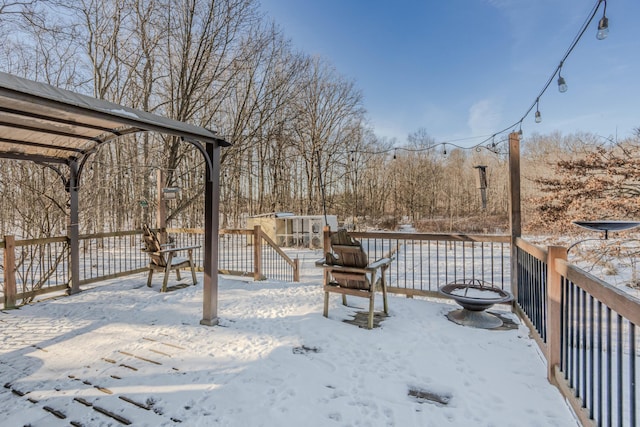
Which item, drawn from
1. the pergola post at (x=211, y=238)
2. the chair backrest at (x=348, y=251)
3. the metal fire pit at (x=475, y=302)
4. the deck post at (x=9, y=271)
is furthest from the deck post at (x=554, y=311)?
the deck post at (x=9, y=271)

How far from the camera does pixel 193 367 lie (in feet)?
8.41

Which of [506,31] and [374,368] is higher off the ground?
[506,31]

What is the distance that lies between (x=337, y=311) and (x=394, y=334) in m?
0.85

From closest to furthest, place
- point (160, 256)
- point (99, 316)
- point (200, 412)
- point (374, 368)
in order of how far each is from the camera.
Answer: point (200, 412)
point (374, 368)
point (99, 316)
point (160, 256)

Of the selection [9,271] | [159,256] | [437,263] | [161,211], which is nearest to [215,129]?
[161,211]

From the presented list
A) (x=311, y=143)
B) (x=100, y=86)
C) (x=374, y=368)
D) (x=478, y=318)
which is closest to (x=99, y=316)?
(x=374, y=368)

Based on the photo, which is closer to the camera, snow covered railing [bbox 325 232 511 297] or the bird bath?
the bird bath

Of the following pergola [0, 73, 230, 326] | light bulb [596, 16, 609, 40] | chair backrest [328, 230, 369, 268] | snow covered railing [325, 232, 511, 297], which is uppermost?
light bulb [596, 16, 609, 40]

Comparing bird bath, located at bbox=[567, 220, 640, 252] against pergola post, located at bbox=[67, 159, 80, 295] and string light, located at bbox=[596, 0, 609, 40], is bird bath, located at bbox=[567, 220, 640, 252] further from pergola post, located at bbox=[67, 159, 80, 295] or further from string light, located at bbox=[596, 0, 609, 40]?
pergola post, located at bbox=[67, 159, 80, 295]

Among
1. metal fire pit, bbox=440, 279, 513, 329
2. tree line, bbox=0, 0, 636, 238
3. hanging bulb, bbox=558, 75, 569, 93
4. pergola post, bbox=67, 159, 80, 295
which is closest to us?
metal fire pit, bbox=440, 279, 513, 329

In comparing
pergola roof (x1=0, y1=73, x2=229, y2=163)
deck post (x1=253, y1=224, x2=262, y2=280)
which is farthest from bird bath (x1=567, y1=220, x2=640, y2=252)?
deck post (x1=253, y1=224, x2=262, y2=280)

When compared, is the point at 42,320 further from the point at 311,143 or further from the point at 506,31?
the point at 311,143

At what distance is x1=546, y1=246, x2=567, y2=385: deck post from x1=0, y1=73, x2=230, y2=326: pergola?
3.11 metres

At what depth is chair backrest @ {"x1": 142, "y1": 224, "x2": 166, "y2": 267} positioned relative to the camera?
15.8 feet
